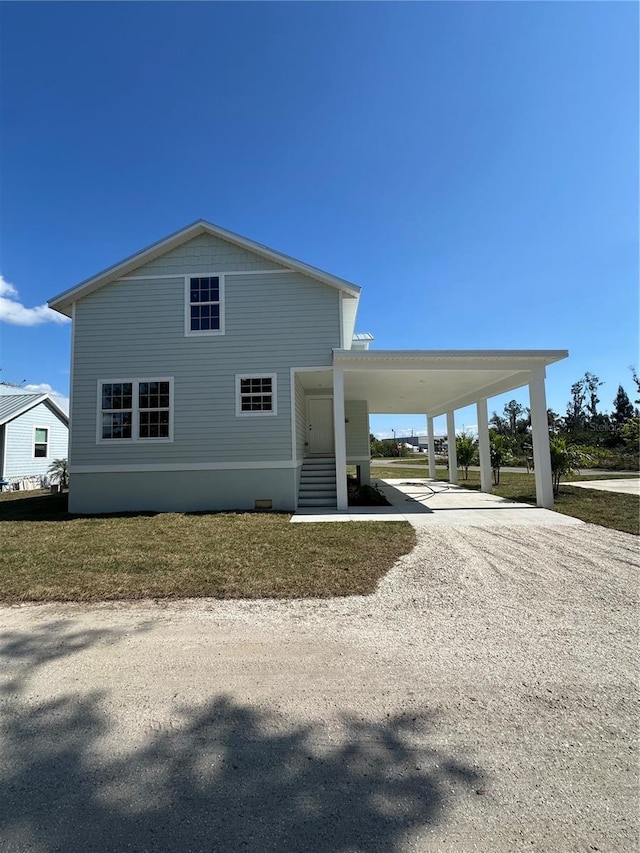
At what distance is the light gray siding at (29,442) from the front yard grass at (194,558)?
11475mm

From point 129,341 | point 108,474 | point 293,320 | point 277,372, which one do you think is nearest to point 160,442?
point 108,474

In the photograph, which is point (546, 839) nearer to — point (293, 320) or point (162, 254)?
point (293, 320)

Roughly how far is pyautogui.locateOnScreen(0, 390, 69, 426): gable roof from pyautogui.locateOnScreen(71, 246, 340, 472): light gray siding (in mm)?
9800

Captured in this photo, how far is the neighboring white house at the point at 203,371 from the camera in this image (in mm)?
10461

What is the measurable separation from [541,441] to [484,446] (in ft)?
14.1

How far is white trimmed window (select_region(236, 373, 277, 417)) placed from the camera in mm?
10578

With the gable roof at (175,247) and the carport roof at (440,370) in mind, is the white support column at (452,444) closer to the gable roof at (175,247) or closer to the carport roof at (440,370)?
the carport roof at (440,370)

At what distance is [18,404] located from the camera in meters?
18.7

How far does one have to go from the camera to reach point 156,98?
9570mm

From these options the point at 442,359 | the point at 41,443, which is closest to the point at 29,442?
the point at 41,443

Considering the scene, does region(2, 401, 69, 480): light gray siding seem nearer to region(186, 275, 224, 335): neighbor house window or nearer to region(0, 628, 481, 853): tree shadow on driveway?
region(186, 275, 224, 335): neighbor house window

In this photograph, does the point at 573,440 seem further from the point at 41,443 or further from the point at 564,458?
the point at 41,443

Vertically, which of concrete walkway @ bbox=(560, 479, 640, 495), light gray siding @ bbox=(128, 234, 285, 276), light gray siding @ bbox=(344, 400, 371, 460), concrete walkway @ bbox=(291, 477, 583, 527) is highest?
light gray siding @ bbox=(128, 234, 285, 276)

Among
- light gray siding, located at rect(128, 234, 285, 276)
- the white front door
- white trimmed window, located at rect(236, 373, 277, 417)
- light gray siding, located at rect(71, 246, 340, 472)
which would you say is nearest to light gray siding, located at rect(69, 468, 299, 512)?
light gray siding, located at rect(71, 246, 340, 472)
